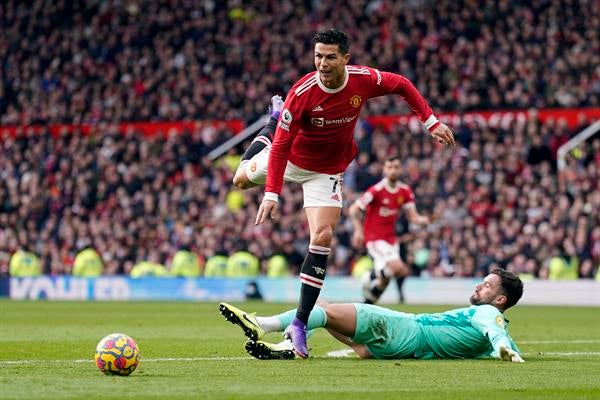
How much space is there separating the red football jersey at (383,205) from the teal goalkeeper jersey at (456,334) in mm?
8659

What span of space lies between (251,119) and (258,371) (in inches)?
882

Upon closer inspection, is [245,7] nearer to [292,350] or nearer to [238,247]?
[238,247]

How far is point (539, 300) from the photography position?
78.0 ft

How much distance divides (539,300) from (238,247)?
7.27 meters

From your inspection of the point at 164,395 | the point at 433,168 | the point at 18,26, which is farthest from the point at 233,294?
the point at 164,395

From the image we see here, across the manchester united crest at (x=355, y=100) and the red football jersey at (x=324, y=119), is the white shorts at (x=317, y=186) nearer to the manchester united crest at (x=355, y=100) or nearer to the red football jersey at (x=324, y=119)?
the red football jersey at (x=324, y=119)

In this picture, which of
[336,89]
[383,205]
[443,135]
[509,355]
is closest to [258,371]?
[509,355]

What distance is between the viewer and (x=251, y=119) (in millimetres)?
30906

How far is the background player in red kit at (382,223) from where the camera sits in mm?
18562

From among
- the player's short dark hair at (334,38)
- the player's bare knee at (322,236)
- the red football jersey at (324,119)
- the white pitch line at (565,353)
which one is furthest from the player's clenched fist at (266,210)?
the white pitch line at (565,353)

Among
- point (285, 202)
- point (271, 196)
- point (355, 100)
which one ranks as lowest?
point (285, 202)

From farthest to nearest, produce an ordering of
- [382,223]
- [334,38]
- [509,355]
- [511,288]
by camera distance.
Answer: [382,223]
[334,38]
[511,288]
[509,355]

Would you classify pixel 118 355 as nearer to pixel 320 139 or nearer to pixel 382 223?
pixel 320 139

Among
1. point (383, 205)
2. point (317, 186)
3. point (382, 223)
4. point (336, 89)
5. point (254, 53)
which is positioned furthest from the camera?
point (254, 53)
